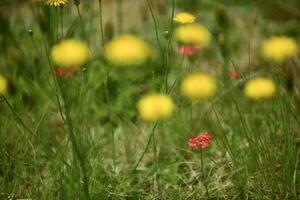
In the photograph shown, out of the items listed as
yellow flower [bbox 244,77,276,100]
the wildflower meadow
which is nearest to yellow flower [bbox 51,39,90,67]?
the wildflower meadow

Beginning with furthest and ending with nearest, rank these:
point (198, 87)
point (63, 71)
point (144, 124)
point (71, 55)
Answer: point (144, 124) → point (63, 71) → point (198, 87) → point (71, 55)

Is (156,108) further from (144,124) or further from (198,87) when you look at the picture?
(144,124)

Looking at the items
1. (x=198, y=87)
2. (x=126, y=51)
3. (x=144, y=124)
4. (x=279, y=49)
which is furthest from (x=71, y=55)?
(x=144, y=124)

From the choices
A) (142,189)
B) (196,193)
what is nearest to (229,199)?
(196,193)

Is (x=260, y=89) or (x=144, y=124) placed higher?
(x=260, y=89)

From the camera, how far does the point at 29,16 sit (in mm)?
3023

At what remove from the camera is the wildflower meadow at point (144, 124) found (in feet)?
4.58

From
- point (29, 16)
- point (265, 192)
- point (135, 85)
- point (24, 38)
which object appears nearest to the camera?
point (265, 192)

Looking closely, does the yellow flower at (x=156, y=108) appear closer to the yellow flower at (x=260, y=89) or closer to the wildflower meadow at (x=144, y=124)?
the wildflower meadow at (x=144, y=124)

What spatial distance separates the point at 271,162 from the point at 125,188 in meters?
0.43

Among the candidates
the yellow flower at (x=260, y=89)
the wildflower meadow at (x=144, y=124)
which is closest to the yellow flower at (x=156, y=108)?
the wildflower meadow at (x=144, y=124)

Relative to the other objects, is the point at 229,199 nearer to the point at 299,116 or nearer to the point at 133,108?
the point at 299,116

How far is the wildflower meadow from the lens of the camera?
1395 millimetres

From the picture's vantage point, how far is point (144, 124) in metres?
1.99
